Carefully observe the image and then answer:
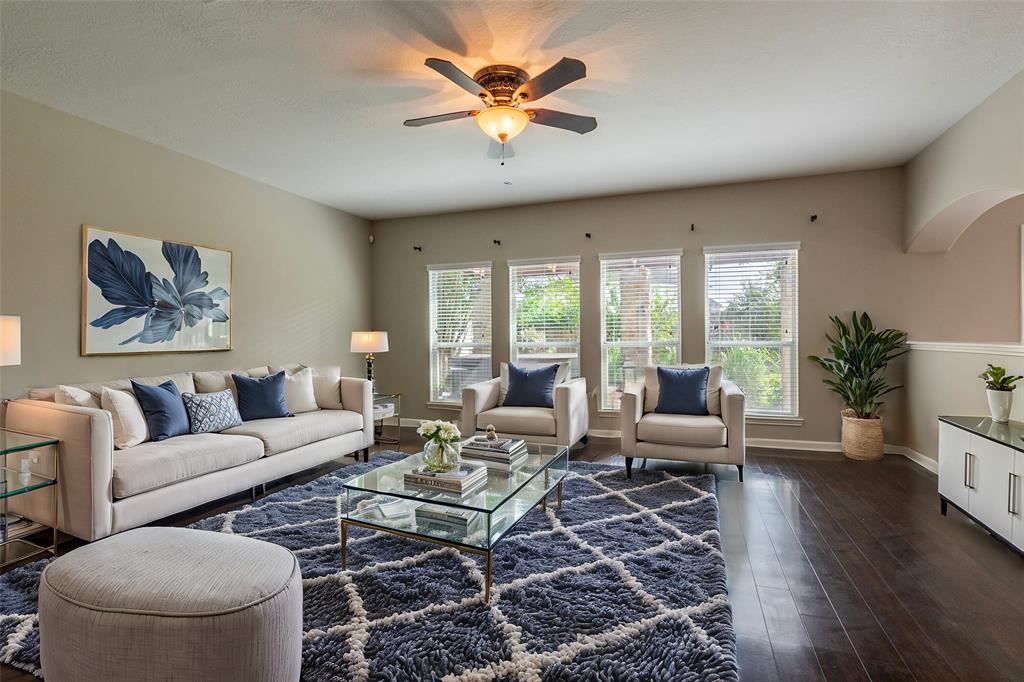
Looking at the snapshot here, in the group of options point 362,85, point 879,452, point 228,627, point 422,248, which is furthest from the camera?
point 422,248

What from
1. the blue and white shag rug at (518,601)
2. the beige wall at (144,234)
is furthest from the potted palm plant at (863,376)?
the beige wall at (144,234)

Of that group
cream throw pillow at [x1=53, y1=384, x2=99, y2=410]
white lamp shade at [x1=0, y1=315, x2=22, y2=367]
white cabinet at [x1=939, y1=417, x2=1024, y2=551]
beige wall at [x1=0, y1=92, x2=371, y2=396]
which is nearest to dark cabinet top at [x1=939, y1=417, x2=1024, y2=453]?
white cabinet at [x1=939, y1=417, x2=1024, y2=551]

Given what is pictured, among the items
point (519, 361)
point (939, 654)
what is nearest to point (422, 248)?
point (519, 361)

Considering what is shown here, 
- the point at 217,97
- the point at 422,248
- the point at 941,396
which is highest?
the point at 217,97

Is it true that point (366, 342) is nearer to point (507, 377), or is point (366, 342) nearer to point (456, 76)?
point (507, 377)

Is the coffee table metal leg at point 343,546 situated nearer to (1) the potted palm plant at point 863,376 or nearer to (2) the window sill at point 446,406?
(2) the window sill at point 446,406

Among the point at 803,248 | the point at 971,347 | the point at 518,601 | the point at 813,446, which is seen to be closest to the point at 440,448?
the point at 518,601

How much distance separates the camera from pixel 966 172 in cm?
358

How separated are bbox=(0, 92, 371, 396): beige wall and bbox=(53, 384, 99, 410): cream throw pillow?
0.45 metres

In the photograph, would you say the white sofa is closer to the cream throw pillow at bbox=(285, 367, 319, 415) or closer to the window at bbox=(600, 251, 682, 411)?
the cream throw pillow at bbox=(285, 367, 319, 415)

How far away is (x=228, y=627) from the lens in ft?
4.57

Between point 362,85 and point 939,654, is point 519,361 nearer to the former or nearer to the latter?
point 362,85

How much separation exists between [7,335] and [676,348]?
205 inches

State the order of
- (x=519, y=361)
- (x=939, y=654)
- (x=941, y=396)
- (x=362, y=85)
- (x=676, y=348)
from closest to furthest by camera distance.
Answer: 1. (x=939, y=654)
2. (x=362, y=85)
3. (x=941, y=396)
4. (x=676, y=348)
5. (x=519, y=361)
